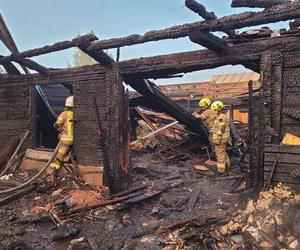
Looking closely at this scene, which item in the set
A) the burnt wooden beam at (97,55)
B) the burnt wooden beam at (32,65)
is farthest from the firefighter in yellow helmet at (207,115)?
the burnt wooden beam at (32,65)

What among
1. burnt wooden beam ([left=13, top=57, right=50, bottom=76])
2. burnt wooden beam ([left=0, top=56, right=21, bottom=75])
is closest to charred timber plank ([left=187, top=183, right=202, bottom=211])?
burnt wooden beam ([left=13, top=57, right=50, bottom=76])

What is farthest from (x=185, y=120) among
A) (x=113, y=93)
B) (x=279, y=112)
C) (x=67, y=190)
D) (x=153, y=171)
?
(x=279, y=112)

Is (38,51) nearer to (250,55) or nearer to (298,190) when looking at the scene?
(250,55)

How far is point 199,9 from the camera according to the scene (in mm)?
5371

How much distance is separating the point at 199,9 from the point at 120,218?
4.25m

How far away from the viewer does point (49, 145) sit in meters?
11.9

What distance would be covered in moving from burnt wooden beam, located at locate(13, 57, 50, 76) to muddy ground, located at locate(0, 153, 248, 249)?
2.95 meters

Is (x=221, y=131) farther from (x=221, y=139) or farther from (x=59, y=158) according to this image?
(x=59, y=158)

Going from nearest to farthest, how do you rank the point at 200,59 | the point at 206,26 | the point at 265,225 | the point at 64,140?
the point at 265,225, the point at 206,26, the point at 200,59, the point at 64,140

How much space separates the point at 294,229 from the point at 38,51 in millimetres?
6519

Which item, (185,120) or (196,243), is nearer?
(196,243)

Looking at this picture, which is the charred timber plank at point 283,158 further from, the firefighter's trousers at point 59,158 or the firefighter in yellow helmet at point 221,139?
the firefighter's trousers at point 59,158

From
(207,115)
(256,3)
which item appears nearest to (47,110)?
(207,115)

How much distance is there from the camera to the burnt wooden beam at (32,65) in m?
8.79
